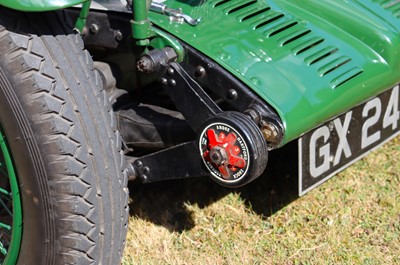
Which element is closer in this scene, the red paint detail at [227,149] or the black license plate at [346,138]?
the red paint detail at [227,149]

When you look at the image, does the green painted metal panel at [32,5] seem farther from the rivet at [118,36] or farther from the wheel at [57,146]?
the rivet at [118,36]

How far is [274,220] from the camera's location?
3.35m

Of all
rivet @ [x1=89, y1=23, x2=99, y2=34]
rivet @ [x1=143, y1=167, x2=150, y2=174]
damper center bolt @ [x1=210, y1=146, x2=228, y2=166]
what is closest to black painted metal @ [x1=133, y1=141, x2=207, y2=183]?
rivet @ [x1=143, y1=167, x2=150, y2=174]

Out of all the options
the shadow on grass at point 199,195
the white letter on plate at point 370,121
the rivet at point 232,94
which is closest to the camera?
the rivet at point 232,94

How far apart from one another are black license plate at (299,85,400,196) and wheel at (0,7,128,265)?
2.22 feet

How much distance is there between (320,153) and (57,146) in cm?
99

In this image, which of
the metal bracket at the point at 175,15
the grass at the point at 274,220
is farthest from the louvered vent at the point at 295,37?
the grass at the point at 274,220

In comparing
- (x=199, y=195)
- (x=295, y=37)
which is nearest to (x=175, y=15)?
(x=295, y=37)


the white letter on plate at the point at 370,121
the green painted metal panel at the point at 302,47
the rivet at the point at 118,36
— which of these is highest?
the rivet at the point at 118,36

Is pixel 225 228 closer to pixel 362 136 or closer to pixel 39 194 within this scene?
pixel 362 136

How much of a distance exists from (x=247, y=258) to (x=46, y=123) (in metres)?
1.14

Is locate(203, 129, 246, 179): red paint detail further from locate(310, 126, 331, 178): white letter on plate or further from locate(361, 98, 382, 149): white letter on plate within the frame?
locate(361, 98, 382, 149): white letter on plate

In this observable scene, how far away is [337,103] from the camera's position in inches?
108

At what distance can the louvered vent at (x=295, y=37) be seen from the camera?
281 centimetres
